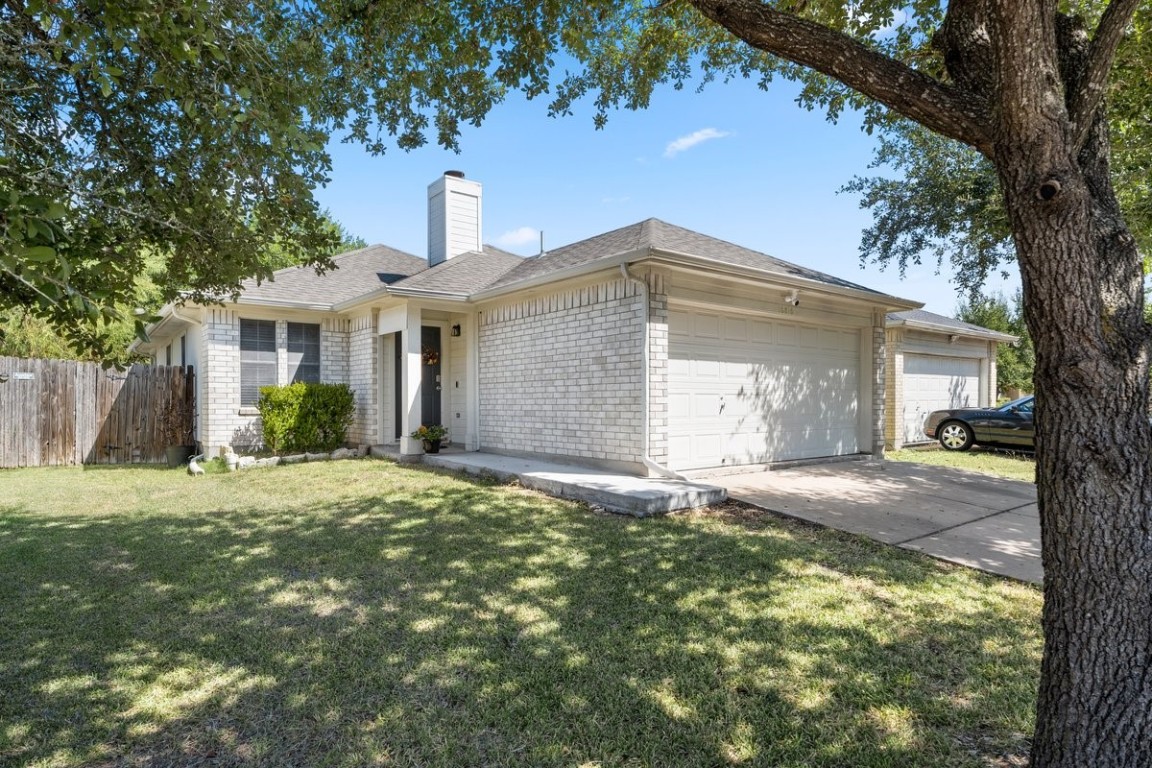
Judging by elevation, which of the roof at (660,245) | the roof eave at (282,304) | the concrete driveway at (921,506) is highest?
the roof at (660,245)

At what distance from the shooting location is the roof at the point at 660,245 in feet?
27.4

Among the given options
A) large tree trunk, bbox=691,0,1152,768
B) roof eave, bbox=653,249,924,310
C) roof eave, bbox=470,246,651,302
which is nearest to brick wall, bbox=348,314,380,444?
roof eave, bbox=470,246,651,302

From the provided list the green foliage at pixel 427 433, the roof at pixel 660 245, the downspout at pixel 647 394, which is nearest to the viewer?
the downspout at pixel 647 394

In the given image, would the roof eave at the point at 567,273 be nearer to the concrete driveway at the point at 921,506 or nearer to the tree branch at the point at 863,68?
the concrete driveway at the point at 921,506

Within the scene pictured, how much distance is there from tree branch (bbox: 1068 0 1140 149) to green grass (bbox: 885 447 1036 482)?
8137 mm

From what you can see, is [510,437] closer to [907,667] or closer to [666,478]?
[666,478]

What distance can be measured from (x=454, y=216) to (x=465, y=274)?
2510 mm

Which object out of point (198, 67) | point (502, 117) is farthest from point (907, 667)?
point (502, 117)

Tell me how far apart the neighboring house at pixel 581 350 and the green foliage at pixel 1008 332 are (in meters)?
17.7

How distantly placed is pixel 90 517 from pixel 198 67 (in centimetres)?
547

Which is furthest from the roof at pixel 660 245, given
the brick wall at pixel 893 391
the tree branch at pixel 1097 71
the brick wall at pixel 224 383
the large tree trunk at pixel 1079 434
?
the large tree trunk at pixel 1079 434

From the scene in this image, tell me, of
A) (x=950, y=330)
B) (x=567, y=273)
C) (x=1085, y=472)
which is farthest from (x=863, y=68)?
(x=950, y=330)

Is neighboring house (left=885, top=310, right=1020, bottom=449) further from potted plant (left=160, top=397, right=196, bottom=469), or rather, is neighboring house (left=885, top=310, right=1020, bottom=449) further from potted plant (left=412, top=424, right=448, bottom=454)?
potted plant (left=160, top=397, right=196, bottom=469)

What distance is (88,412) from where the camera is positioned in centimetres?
1162
